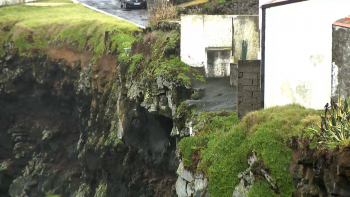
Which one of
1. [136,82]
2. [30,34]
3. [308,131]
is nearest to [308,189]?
[308,131]

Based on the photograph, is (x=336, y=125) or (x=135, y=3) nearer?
(x=336, y=125)

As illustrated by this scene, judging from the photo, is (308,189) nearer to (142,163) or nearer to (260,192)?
(260,192)

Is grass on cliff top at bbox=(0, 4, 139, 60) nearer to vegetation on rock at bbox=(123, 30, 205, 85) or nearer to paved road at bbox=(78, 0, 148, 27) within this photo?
paved road at bbox=(78, 0, 148, 27)

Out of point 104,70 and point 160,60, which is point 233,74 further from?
point 104,70

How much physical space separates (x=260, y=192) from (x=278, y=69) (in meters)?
4.54

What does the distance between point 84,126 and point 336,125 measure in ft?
86.9

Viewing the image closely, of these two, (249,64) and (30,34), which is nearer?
(249,64)

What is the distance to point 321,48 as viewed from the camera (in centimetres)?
1666

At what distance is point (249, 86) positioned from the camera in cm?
1975

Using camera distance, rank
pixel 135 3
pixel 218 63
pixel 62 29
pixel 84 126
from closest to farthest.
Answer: pixel 218 63 → pixel 84 126 → pixel 62 29 → pixel 135 3

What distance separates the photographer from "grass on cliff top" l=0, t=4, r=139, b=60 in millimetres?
37844

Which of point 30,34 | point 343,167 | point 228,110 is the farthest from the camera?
point 30,34

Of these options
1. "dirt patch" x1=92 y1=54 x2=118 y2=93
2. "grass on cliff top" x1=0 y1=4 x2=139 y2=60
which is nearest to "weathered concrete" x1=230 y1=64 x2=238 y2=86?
"grass on cliff top" x1=0 y1=4 x2=139 y2=60

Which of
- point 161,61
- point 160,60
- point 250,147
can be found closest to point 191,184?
point 250,147
